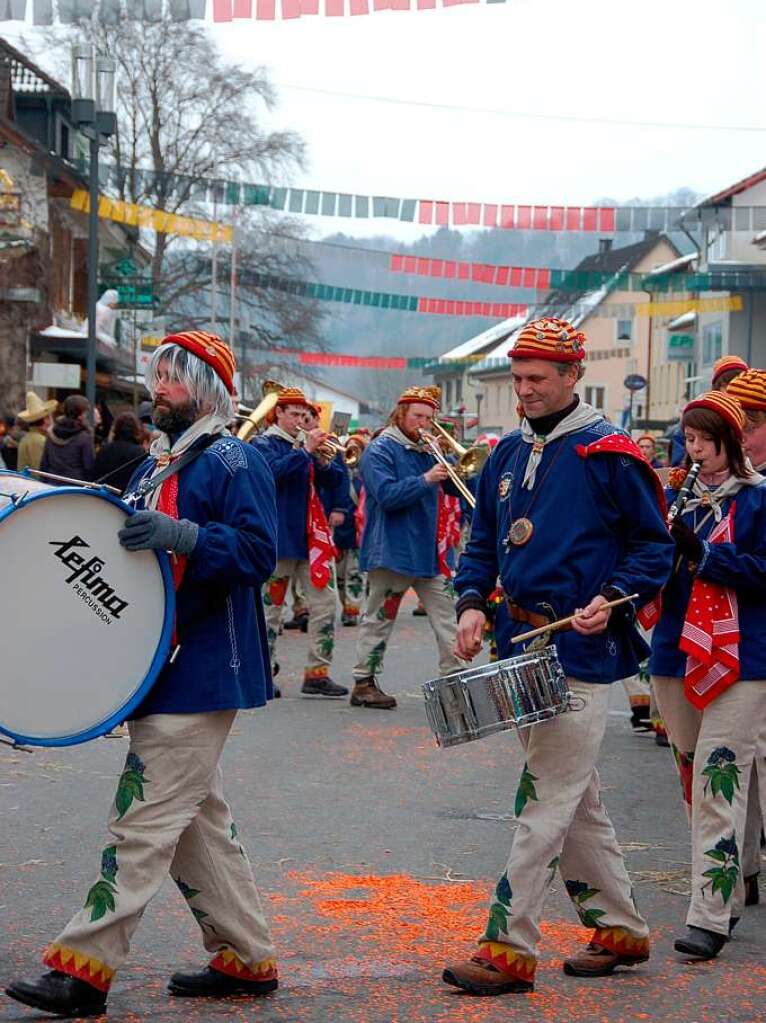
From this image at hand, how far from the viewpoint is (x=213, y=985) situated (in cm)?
505

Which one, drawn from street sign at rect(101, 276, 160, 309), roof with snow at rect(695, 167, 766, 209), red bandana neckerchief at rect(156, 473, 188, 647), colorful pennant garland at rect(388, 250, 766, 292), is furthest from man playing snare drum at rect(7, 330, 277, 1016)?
roof with snow at rect(695, 167, 766, 209)

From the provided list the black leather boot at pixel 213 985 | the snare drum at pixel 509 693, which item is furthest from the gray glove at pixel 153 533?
the black leather boot at pixel 213 985

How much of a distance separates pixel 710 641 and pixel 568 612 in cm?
84

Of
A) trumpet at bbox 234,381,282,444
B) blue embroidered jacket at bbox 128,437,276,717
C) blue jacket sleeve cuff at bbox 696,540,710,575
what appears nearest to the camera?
blue embroidered jacket at bbox 128,437,276,717

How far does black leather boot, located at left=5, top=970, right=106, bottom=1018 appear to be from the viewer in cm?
464

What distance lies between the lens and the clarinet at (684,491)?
601 cm

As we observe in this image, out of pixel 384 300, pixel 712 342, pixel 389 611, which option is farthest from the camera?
pixel 712 342

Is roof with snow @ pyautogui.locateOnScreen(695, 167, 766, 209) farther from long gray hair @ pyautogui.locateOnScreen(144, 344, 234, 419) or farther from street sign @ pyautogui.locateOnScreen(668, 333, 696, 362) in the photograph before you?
long gray hair @ pyautogui.locateOnScreen(144, 344, 234, 419)

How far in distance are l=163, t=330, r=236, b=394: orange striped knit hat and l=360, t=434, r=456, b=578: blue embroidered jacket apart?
6161 mm

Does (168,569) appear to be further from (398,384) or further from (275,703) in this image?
(398,384)

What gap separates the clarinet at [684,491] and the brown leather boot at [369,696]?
18.2 feet

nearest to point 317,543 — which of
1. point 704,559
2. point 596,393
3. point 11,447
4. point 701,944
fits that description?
point 704,559

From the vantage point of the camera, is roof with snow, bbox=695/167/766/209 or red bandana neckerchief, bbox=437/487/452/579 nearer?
red bandana neckerchief, bbox=437/487/452/579

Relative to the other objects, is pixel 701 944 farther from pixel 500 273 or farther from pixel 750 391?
pixel 500 273
